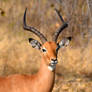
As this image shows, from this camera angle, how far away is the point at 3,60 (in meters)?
11.3

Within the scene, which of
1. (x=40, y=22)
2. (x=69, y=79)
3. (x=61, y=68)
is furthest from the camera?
(x=40, y=22)

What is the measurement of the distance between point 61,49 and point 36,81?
5.14 m

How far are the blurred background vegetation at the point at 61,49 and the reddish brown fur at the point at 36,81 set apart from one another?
8.89 feet

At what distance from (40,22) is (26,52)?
175cm

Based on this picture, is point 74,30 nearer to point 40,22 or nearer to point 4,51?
point 40,22

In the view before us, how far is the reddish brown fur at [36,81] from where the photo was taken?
6.21 metres

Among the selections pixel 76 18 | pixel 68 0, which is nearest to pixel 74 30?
pixel 76 18

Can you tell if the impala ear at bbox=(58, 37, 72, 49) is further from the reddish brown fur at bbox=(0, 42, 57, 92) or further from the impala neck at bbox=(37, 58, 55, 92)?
the impala neck at bbox=(37, 58, 55, 92)

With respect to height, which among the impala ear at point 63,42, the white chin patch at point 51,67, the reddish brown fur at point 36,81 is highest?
the impala ear at point 63,42

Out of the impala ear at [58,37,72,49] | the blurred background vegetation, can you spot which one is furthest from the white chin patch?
the blurred background vegetation

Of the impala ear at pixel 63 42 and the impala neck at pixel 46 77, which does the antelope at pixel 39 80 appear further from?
the impala ear at pixel 63 42

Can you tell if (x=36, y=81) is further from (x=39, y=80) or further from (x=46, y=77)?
(x=46, y=77)

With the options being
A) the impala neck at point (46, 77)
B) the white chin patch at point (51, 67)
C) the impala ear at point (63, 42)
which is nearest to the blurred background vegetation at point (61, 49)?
the impala ear at point (63, 42)

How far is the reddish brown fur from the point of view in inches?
244
